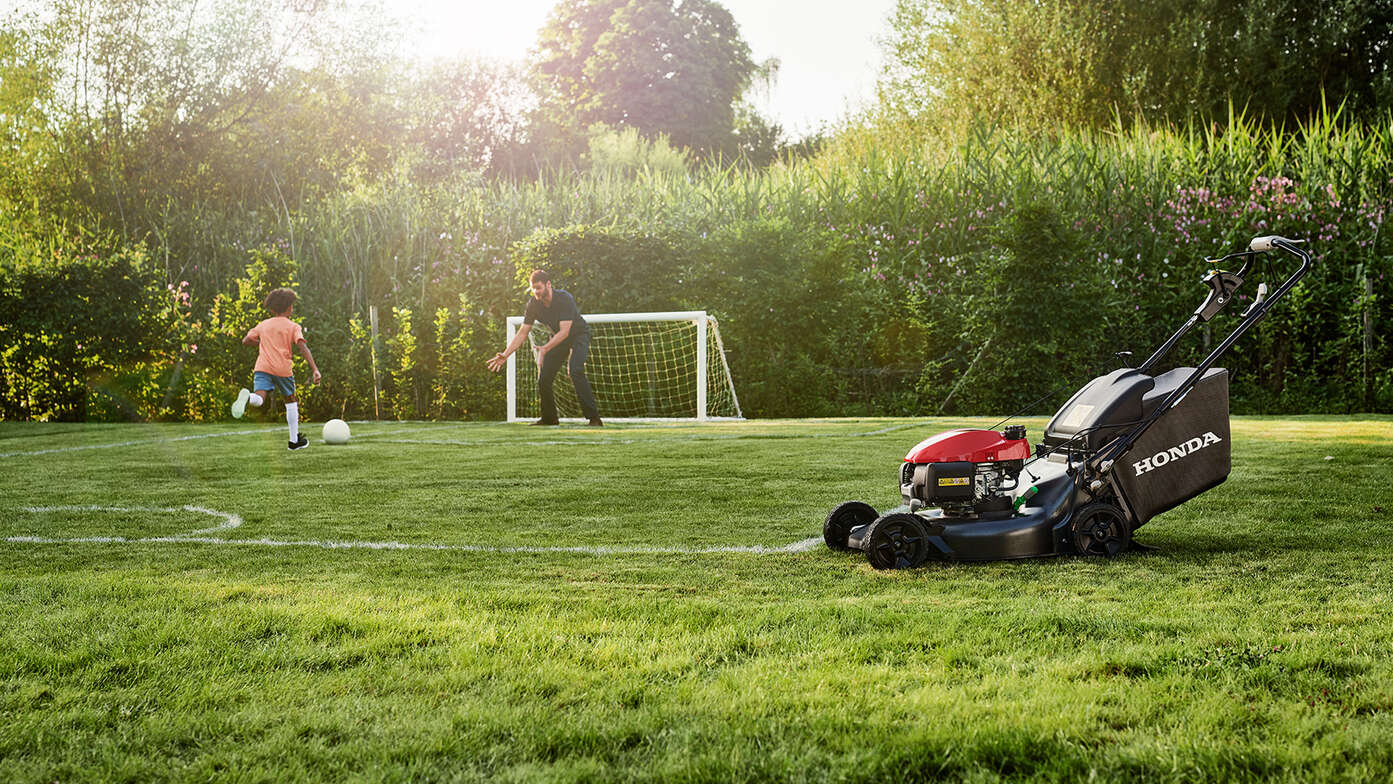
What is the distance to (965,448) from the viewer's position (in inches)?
182

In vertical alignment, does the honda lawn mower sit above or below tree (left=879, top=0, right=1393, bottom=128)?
below

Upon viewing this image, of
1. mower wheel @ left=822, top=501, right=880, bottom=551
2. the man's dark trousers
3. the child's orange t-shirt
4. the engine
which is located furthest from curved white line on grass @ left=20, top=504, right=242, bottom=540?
the man's dark trousers

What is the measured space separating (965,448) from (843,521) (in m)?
0.64

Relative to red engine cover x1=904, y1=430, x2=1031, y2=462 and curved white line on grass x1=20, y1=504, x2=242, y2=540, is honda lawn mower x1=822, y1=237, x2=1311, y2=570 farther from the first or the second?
curved white line on grass x1=20, y1=504, x2=242, y2=540

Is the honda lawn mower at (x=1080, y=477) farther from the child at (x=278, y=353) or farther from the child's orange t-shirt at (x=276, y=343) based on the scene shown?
the child's orange t-shirt at (x=276, y=343)

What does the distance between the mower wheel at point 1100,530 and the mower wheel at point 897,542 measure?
62 cm

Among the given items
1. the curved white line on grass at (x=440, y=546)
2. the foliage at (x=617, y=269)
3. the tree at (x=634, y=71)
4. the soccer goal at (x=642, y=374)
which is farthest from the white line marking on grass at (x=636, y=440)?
the tree at (x=634, y=71)

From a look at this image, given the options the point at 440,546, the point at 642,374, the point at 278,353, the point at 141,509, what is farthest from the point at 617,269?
the point at 440,546

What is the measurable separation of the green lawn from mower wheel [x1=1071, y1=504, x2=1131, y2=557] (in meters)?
0.11

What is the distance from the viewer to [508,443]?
1098 centimetres

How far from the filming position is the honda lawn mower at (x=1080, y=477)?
457 cm

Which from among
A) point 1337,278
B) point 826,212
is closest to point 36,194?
point 826,212

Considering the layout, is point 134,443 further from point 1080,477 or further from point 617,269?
point 1080,477

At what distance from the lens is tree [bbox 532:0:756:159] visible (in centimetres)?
4584
